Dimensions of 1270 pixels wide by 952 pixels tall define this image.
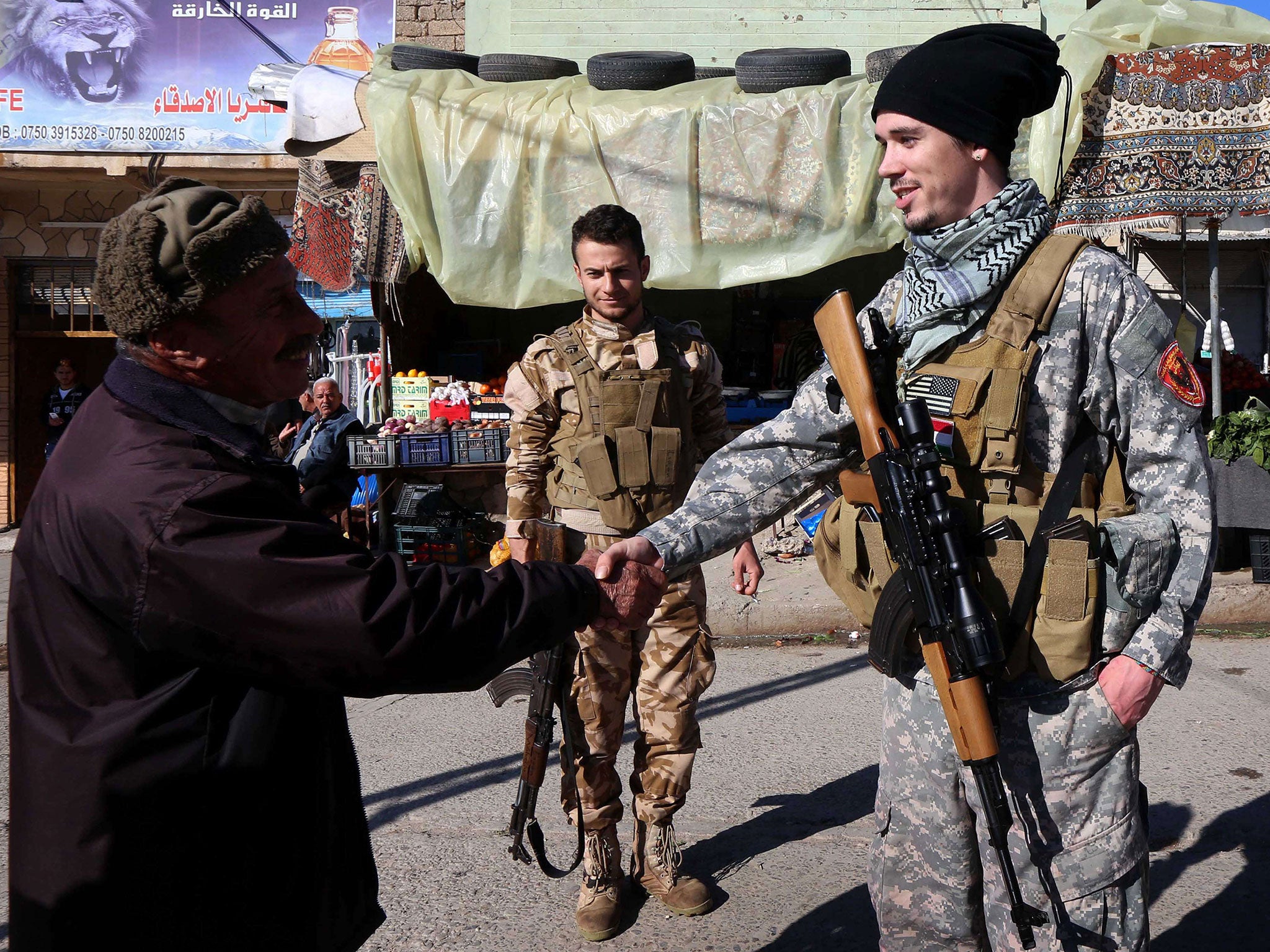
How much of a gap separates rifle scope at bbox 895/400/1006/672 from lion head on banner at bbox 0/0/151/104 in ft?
35.9

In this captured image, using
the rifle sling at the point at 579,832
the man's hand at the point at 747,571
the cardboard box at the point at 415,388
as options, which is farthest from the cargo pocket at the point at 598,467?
the cardboard box at the point at 415,388

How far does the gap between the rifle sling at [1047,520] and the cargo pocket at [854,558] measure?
27 cm

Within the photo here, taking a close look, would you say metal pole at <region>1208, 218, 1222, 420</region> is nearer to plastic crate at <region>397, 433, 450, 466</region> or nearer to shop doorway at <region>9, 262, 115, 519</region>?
plastic crate at <region>397, 433, 450, 466</region>

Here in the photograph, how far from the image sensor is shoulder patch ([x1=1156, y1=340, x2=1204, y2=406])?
2004mm

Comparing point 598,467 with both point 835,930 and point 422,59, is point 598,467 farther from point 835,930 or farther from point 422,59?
point 422,59

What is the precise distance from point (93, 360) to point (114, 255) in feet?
40.2

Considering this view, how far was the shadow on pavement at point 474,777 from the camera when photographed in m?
4.09

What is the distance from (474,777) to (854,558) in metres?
2.61

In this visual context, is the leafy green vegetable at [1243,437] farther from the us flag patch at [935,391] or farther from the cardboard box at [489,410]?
the us flag patch at [935,391]

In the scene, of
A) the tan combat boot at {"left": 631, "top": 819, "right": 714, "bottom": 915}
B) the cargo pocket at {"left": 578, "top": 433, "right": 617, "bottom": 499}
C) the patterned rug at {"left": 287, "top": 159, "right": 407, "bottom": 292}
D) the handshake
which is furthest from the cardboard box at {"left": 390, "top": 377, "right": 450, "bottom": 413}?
the handshake

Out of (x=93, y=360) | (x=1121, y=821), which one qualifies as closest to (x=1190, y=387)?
(x=1121, y=821)

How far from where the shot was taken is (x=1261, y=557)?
6.47 meters

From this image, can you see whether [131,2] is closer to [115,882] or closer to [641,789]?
[641,789]

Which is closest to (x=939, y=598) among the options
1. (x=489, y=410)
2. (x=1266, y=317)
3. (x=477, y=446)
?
(x=477, y=446)
